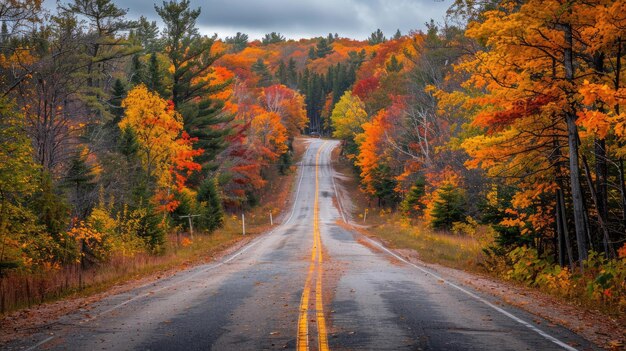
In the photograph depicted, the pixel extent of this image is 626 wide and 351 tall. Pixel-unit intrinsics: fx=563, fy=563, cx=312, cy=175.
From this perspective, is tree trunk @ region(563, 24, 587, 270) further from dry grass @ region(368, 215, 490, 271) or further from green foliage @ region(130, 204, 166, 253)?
green foliage @ region(130, 204, 166, 253)

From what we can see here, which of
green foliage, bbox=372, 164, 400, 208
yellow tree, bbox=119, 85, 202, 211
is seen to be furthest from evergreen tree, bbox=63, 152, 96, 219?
green foliage, bbox=372, 164, 400, 208

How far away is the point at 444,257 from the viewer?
2419 centimetres

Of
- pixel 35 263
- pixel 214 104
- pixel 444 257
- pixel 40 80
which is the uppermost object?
pixel 214 104

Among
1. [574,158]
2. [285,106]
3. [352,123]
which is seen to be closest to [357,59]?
[285,106]

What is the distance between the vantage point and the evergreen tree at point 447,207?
34.6 m

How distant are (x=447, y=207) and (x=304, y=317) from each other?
2647 centimetres

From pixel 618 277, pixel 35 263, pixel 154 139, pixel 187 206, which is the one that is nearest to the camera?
pixel 618 277

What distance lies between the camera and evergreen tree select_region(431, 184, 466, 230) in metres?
34.6

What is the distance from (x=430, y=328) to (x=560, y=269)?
8106mm

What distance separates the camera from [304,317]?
991cm

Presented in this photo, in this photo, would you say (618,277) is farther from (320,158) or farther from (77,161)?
(320,158)

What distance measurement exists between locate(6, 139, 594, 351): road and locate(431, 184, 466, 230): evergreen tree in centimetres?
1702

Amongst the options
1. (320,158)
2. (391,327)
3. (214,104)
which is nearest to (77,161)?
(391,327)

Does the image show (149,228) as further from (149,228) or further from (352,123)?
(352,123)
